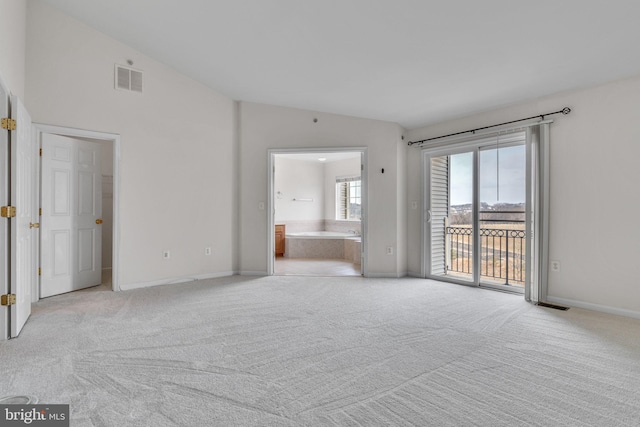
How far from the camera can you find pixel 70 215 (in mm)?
4043

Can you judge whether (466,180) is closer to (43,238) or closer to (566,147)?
(566,147)

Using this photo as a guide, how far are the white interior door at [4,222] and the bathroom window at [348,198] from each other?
21.5 feet

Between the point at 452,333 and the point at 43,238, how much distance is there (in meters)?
4.54

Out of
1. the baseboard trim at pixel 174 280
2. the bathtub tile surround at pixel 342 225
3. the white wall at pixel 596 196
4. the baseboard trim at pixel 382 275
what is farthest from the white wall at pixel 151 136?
the white wall at pixel 596 196

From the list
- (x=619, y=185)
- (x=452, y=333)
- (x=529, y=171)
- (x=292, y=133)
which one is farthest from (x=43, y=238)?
(x=619, y=185)

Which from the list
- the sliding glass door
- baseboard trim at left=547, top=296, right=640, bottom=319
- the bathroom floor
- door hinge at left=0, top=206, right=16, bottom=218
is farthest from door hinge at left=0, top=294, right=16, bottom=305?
baseboard trim at left=547, top=296, right=640, bottom=319

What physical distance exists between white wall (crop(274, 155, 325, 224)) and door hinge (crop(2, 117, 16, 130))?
5575 millimetres

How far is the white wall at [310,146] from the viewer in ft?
16.2

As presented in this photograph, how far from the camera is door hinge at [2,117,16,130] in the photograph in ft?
8.14

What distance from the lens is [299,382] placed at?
1904 millimetres

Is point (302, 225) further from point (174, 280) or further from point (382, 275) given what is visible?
point (174, 280)

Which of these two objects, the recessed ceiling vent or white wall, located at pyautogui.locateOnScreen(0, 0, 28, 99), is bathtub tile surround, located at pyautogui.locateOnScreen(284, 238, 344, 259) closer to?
the recessed ceiling vent

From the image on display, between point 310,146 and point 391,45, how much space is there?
223 centimetres

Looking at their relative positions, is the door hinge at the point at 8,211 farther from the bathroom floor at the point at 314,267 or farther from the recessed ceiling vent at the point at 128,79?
the bathroom floor at the point at 314,267
